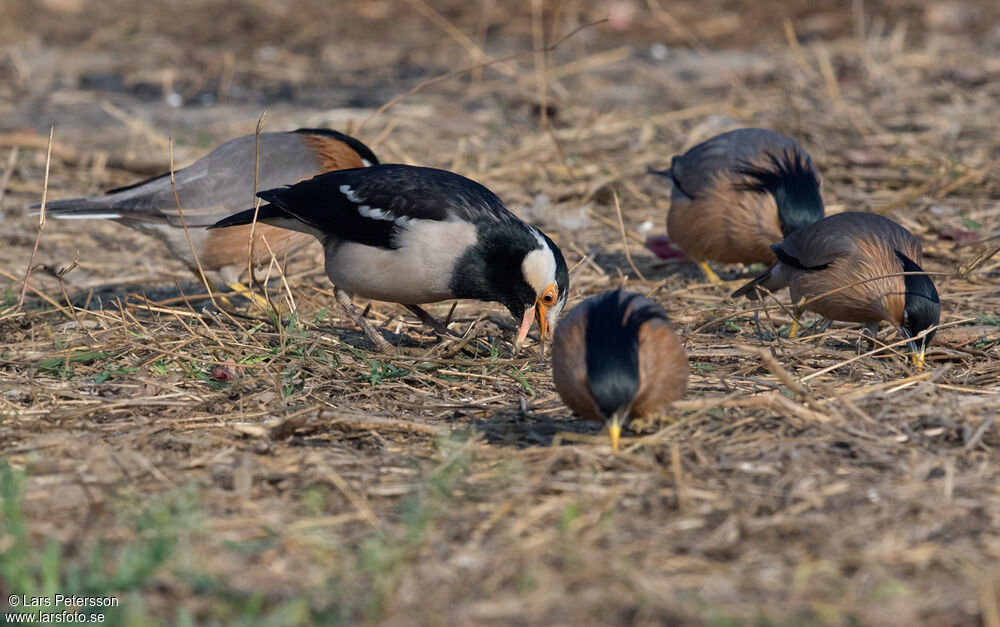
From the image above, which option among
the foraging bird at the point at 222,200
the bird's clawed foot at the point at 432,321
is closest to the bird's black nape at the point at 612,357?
the bird's clawed foot at the point at 432,321

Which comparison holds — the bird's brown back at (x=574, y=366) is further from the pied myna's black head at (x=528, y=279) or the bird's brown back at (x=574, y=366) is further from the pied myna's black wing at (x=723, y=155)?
the pied myna's black wing at (x=723, y=155)

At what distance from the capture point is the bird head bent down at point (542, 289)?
15.2 ft

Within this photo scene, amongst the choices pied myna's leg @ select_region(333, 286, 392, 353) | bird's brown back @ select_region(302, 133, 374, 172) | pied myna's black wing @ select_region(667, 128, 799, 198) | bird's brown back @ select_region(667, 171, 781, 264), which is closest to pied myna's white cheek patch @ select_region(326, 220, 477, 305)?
pied myna's leg @ select_region(333, 286, 392, 353)

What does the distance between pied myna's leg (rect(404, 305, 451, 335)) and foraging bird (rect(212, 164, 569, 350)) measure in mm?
263

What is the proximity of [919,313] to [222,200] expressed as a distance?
362 centimetres

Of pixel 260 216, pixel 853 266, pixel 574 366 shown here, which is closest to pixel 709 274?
pixel 853 266

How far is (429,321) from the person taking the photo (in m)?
5.28

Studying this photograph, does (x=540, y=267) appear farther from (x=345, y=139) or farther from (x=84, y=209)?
(x=84, y=209)

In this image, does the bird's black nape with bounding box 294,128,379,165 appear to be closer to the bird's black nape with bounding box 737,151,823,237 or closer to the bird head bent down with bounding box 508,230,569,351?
the bird head bent down with bounding box 508,230,569,351

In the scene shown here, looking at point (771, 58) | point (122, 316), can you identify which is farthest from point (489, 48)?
point (122, 316)

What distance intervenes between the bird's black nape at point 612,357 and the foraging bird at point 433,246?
3.63 feet

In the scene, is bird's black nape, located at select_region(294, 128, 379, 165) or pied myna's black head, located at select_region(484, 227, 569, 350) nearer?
pied myna's black head, located at select_region(484, 227, 569, 350)

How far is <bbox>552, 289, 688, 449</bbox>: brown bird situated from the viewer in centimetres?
336

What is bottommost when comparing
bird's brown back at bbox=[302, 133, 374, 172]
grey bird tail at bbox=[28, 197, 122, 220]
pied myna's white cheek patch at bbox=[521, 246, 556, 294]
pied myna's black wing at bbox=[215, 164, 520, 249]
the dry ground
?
the dry ground
